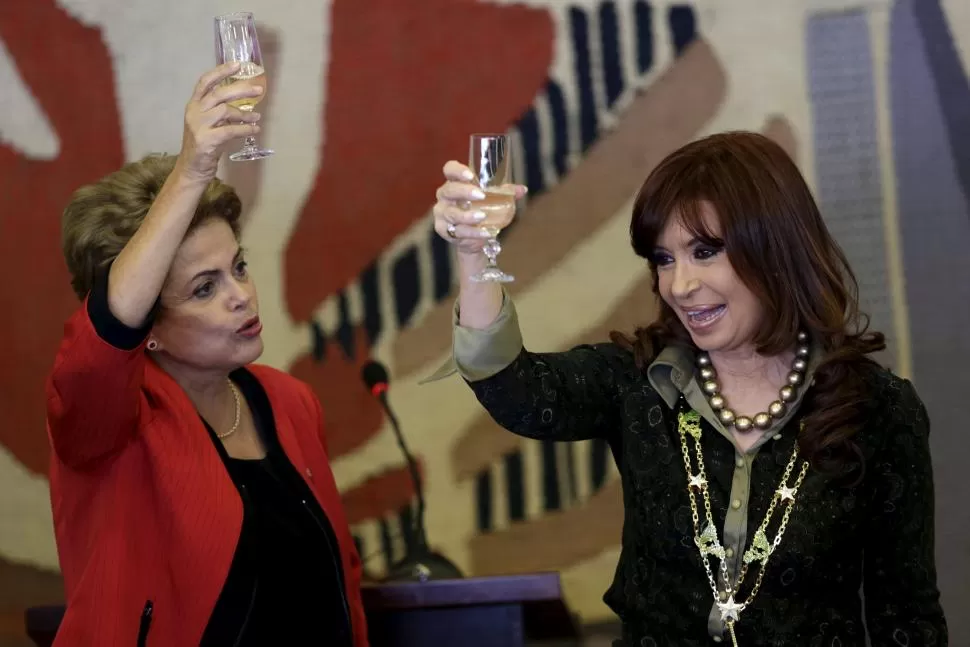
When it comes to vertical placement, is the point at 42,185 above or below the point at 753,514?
above

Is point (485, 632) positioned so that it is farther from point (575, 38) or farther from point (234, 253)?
point (575, 38)

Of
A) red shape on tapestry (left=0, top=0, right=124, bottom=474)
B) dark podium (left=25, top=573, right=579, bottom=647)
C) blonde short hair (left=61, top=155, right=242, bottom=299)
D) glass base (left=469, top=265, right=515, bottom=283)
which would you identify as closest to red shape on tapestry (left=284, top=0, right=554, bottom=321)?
red shape on tapestry (left=0, top=0, right=124, bottom=474)

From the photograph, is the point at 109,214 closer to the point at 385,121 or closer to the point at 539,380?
the point at 539,380

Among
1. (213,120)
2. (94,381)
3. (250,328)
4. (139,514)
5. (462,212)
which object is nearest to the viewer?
(462,212)

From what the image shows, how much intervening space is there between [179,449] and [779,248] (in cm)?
113

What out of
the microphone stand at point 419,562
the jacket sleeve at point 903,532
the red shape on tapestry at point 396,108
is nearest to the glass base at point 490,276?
the jacket sleeve at point 903,532

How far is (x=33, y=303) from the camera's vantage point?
125 inches

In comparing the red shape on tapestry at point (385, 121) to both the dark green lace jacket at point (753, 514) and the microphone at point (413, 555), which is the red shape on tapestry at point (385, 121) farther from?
the dark green lace jacket at point (753, 514)

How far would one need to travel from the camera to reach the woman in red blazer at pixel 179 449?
5.81ft

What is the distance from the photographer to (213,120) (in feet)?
5.55

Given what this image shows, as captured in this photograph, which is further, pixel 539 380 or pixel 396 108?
pixel 396 108

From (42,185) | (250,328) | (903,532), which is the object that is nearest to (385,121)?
(42,185)

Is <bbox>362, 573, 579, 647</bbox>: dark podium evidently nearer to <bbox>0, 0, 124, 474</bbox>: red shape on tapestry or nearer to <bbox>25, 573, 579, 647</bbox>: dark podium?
<bbox>25, 573, 579, 647</bbox>: dark podium

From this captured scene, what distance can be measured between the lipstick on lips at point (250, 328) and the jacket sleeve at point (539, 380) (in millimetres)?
514
